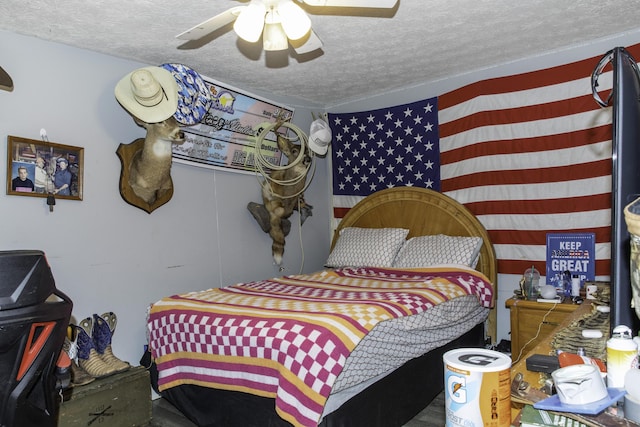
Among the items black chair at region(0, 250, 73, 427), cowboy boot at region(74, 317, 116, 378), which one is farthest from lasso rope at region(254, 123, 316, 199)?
black chair at region(0, 250, 73, 427)

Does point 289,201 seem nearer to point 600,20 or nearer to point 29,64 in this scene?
point 29,64

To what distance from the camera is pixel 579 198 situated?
3273mm

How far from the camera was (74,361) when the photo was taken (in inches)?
106

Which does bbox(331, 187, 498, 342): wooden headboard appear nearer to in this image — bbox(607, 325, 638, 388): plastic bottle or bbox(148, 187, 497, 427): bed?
bbox(148, 187, 497, 427): bed

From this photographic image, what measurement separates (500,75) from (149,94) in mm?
2728

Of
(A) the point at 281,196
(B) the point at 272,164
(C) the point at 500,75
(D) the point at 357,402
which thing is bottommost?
(D) the point at 357,402

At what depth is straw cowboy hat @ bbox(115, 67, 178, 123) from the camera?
282 cm

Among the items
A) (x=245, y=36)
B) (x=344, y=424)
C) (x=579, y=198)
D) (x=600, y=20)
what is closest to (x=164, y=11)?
(x=245, y=36)

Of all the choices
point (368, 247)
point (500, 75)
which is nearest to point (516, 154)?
point (500, 75)

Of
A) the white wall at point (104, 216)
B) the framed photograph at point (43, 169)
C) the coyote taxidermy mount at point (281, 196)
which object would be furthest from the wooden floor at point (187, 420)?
the coyote taxidermy mount at point (281, 196)

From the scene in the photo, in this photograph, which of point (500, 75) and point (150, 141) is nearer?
point (150, 141)

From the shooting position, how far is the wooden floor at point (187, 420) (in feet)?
8.64

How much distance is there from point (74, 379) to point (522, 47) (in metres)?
3.70

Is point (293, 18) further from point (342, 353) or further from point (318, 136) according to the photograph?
point (318, 136)
